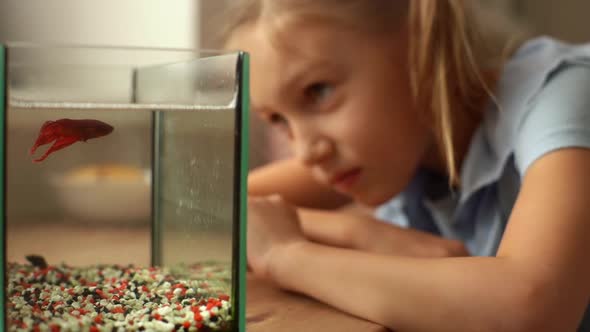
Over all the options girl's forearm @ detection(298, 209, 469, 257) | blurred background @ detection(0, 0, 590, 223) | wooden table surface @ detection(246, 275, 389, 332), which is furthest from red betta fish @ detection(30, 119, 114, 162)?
blurred background @ detection(0, 0, 590, 223)

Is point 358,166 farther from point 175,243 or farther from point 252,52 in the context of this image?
point 175,243

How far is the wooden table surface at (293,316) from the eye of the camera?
0.63 m

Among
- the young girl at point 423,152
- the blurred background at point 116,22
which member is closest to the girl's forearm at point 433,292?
the young girl at point 423,152

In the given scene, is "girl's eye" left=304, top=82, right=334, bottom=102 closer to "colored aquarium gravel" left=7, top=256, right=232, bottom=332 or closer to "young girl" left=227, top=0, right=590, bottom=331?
"young girl" left=227, top=0, right=590, bottom=331

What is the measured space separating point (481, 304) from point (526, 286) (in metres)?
0.05

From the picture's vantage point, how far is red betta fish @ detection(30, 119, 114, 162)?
0.51 metres

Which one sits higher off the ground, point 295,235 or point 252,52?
point 252,52

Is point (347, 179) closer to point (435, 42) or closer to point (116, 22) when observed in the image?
point (435, 42)

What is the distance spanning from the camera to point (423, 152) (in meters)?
1.09

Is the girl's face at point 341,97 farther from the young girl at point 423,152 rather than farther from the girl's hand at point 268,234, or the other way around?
the girl's hand at point 268,234

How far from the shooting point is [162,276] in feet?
2.27

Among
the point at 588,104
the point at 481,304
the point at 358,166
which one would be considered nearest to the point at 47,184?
the point at 358,166

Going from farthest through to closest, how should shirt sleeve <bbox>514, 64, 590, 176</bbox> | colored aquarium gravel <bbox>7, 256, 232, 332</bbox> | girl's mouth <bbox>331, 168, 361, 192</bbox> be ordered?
girl's mouth <bbox>331, 168, 361, 192</bbox>, shirt sleeve <bbox>514, 64, 590, 176</bbox>, colored aquarium gravel <bbox>7, 256, 232, 332</bbox>

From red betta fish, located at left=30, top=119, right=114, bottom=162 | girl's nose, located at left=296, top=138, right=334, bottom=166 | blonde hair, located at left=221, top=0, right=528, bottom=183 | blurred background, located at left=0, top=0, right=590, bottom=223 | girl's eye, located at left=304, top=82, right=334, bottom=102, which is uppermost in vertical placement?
blurred background, located at left=0, top=0, right=590, bottom=223
